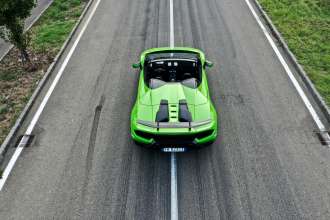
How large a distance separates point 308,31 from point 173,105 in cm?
864

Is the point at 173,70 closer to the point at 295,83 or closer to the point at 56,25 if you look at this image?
the point at 295,83

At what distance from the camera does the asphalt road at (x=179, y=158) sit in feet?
21.8

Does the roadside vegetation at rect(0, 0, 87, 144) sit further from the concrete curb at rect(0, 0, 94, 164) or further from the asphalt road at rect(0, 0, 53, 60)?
the asphalt road at rect(0, 0, 53, 60)

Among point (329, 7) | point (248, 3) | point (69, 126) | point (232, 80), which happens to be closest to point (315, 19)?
point (329, 7)

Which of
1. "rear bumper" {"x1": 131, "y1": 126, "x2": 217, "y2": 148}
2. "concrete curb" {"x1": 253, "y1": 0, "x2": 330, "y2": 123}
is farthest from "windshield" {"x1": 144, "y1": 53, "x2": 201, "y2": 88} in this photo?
"concrete curb" {"x1": 253, "y1": 0, "x2": 330, "y2": 123}

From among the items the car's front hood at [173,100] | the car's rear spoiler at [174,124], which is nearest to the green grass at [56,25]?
the car's front hood at [173,100]

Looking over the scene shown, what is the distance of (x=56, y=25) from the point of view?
15.0m

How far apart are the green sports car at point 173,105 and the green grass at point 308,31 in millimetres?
4282

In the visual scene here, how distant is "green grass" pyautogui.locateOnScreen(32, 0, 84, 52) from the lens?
13414 mm

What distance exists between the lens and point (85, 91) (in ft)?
33.6

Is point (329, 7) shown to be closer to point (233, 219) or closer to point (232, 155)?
point (232, 155)

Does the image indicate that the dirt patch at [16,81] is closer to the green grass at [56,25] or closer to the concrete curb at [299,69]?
the green grass at [56,25]

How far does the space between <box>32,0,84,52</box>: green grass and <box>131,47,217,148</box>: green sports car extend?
20.2ft

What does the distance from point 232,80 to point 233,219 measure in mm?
5278
